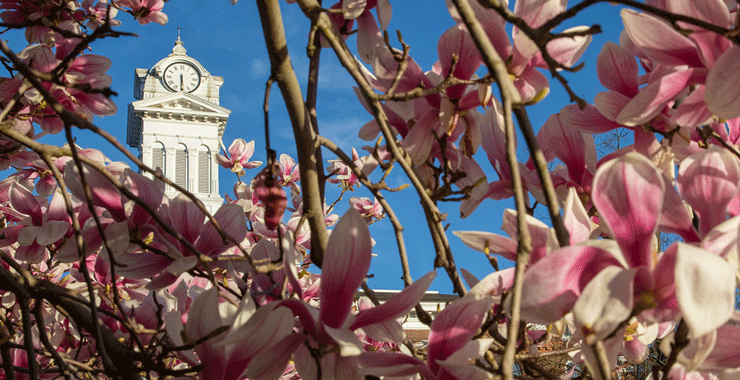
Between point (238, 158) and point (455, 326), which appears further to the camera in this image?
point (238, 158)

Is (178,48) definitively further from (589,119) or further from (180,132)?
(589,119)

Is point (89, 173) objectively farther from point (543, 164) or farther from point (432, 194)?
point (543, 164)

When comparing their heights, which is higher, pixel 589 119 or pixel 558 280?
pixel 589 119

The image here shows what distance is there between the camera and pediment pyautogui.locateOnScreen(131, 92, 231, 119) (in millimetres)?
23766

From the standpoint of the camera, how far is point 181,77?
83.7 feet

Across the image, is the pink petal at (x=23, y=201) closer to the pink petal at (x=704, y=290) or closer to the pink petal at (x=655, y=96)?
the pink petal at (x=655, y=96)

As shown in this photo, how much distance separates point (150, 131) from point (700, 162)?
1008 inches

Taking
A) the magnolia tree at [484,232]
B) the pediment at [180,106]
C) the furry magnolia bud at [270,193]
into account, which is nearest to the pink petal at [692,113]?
the magnolia tree at [484,232]

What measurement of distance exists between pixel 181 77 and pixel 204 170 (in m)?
4.47

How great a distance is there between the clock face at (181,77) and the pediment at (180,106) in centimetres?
136

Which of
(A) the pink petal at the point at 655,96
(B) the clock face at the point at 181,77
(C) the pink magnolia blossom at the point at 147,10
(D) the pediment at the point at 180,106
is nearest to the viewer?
(A) the pink petal at the point at 655,96

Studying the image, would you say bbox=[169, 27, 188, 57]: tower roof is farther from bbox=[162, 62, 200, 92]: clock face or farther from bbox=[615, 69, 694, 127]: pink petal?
bbox=[615, 69, 694, 127]: pink petal

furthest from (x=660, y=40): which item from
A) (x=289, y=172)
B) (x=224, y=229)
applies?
(x=289, y=172)

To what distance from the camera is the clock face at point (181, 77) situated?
25391 millimetres
